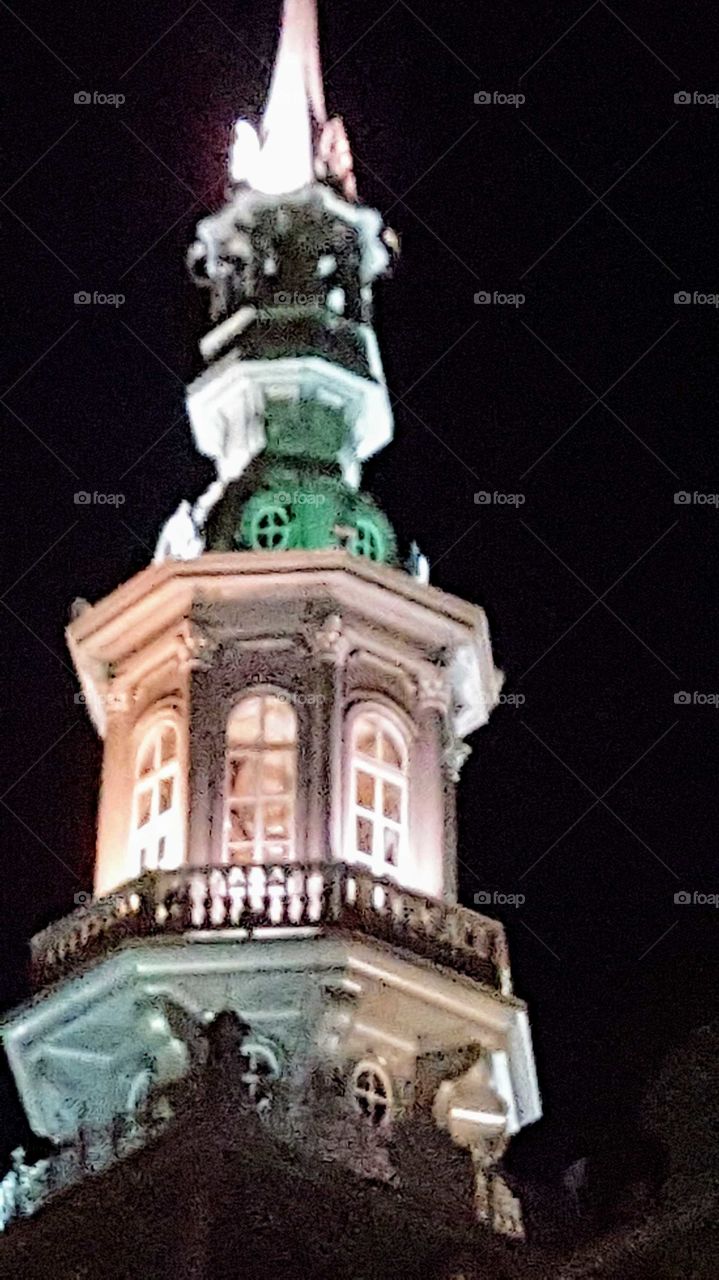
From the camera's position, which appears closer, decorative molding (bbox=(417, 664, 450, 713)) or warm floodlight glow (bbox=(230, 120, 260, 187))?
decorative molding (bbox=(417, 664, 450, 713))

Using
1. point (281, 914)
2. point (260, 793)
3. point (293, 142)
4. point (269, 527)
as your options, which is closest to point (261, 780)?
point (260, 793)

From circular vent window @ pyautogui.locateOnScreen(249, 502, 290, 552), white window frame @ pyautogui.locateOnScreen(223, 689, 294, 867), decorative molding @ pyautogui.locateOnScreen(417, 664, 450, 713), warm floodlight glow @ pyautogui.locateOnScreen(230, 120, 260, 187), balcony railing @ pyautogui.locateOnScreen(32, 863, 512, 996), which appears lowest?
balcony railing @ pyautogui.locateOnScreen(32, 863, 512, 996)

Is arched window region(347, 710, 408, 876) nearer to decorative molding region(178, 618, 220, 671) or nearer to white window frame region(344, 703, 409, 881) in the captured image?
white window frame region(344, 703, 409, 881)

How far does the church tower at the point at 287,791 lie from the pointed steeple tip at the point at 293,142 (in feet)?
1.64

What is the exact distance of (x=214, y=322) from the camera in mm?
40344

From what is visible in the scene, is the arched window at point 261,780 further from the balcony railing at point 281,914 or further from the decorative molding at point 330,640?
the balcony railing at point 281,914

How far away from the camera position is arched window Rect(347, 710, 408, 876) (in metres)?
34.9

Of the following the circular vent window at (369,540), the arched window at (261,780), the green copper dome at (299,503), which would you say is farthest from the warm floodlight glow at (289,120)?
the arched window at (261,780)

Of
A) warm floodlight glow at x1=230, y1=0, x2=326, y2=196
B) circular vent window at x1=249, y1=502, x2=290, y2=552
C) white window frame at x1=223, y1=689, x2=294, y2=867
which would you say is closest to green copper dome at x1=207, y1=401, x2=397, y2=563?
circular vent window at x1=249, y1=502, x2=290, y2=552

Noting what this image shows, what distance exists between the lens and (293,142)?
41.7 meters

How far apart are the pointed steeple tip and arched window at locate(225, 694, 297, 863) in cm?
877

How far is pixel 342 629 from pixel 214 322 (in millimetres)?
7038

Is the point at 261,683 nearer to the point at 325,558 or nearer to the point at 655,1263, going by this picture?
the point at 325,558

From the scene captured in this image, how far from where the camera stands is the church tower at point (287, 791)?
32.5 meters
